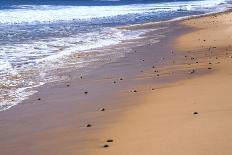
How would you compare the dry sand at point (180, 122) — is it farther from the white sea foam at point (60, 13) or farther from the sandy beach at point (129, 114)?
the white sea foam at point (60, 13)

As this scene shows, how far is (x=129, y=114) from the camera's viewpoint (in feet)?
26.7

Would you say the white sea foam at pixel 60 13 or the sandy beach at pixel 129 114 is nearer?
the sandy beach at pixel 129 114

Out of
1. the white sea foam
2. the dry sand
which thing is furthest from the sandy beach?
the white sea foam

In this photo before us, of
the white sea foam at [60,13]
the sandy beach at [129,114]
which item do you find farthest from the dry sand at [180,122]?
the white sea foam at [60,13]

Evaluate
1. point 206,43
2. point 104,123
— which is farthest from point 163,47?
point 104,123

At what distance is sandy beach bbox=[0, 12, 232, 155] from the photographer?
6.38 m

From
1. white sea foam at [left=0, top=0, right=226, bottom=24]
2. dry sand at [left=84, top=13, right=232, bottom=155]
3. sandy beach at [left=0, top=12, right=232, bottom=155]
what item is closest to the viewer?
dry sand at [left=84, top=13, right=232, bottom=155]

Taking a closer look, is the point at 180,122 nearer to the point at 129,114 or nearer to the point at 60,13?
the point at 129,114

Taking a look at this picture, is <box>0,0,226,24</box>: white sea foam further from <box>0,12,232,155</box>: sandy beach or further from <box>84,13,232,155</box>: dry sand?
<box>84,13,232,155</box>: dry sand

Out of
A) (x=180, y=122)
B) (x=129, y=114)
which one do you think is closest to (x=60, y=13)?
(x=129, y=114)

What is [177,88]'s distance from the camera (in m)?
9.87

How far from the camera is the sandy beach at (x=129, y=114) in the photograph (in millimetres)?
6375

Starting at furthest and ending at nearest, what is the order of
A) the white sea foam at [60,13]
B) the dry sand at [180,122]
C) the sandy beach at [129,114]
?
the white sea foam at [60,13], the sandy beach at [129,114], the dry sand at [180,122]

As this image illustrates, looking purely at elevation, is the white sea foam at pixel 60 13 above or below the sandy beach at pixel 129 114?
below
